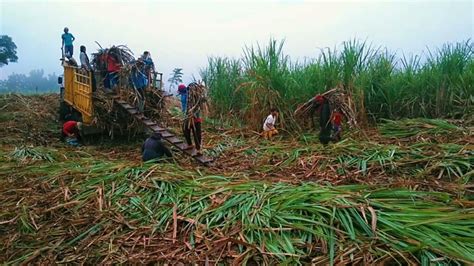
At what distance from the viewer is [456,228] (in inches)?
120

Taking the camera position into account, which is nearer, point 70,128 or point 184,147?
point 184,147

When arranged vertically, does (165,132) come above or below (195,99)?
below

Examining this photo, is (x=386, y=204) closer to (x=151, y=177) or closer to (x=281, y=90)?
(x=151, y=177)

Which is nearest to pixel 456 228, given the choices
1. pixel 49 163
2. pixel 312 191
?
pixel 312 191

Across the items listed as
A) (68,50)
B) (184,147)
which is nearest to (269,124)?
(184,147)

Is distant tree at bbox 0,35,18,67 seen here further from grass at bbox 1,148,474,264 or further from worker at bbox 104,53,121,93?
grass at bbox 1,148,474,264

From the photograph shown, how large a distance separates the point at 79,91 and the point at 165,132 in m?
2.39

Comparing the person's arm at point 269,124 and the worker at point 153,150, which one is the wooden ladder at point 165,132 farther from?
the person's arm at point 269,124

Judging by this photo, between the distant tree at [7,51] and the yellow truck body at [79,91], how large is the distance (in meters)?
9.61

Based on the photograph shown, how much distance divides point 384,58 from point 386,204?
631 cm

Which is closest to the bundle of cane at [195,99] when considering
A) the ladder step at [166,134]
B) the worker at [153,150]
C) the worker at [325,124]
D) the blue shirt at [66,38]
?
the ladder step at [166,134]

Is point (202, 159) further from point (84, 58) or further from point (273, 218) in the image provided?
point (84, 58)

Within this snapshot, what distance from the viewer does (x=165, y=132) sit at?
6887 mm

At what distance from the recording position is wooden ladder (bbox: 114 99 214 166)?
6000mm
